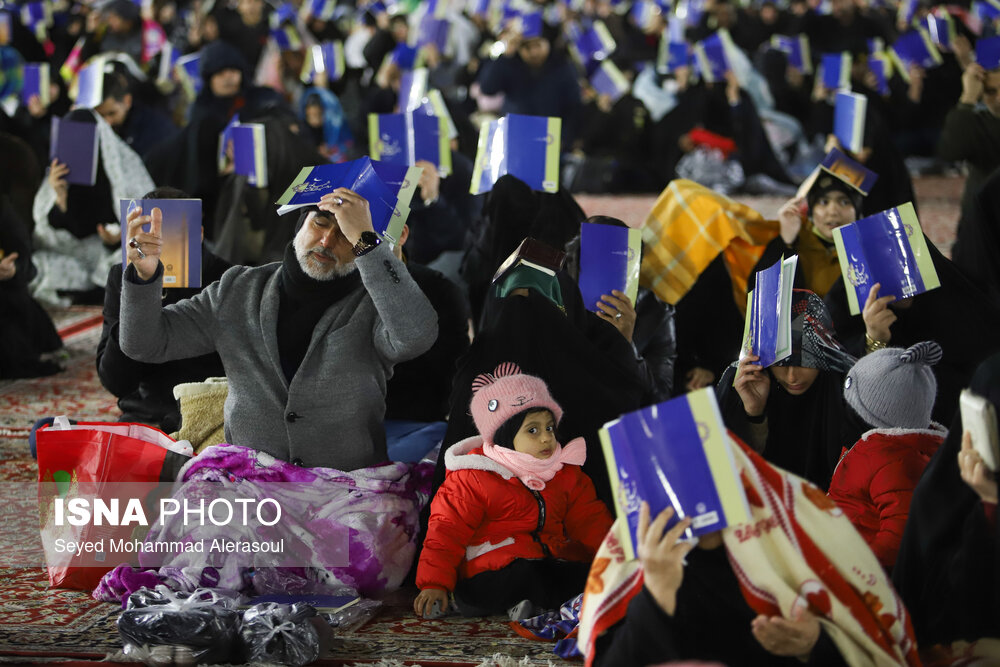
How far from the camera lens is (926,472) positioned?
2.70 metres

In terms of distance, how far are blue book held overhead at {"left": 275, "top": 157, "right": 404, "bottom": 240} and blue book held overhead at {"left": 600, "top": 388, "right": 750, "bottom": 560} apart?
55.8 inches

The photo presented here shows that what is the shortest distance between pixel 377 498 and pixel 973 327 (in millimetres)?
2109

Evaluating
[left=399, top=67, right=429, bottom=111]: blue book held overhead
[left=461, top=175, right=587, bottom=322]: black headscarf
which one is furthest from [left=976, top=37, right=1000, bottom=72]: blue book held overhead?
[left=399, top=67, right=429, bottom=111]: blue book held overhead

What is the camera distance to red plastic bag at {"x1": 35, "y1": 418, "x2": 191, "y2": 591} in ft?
11.5

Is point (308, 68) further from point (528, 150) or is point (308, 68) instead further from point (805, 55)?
point (528, 150)

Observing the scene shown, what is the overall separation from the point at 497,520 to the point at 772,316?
2.87 ft

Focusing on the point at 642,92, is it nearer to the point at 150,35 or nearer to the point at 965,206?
the point at 150,35

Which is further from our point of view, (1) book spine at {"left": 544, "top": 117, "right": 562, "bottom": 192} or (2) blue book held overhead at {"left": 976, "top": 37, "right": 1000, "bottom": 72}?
(2) blue book held overhead at {"left": 976, "top": 37, "right": 1000, "bottom": 72}

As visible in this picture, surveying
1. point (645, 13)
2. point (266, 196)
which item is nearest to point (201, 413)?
point (266, 196)

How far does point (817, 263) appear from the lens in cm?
495

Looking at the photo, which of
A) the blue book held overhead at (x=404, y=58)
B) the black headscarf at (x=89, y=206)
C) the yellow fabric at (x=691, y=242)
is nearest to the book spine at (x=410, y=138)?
the yellow fabric at (x=691, y=242)

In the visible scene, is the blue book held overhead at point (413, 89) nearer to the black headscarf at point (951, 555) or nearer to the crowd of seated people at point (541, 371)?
the crowd of seated people at point (541, 371)

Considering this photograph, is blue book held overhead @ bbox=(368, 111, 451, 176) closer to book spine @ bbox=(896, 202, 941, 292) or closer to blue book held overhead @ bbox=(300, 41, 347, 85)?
book spine @ bbox=(896, 202, 941, 292)

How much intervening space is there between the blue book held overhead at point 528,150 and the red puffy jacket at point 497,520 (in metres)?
1.96
